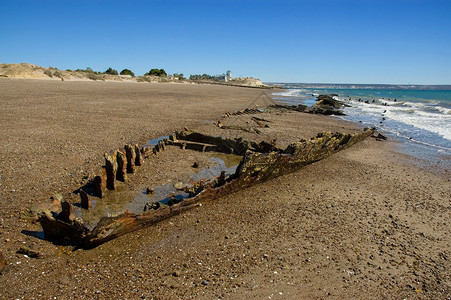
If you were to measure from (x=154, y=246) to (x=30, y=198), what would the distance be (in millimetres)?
2918

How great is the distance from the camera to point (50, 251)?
4.14 m

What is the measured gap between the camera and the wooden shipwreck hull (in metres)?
4.30

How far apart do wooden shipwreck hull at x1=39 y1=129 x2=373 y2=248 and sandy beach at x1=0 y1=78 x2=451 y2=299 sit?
175 mm

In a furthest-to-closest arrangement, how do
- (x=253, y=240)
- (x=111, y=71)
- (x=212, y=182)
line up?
(x=111, y=71)
(x=212, y=182)
(x=253, y=240)

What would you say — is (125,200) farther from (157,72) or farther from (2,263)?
(157,72)

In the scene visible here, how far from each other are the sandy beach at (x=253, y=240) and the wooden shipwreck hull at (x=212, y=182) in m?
0.18

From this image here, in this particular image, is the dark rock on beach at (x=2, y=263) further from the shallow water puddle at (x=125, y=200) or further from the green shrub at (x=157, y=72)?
the green shrub at (x=157, y=72)

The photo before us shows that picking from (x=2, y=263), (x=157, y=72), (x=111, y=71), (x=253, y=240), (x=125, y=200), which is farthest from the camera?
(x=157, y=72)


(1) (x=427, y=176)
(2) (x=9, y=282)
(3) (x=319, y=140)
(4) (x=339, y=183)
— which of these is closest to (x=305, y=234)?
(4) (x=339, y=183)

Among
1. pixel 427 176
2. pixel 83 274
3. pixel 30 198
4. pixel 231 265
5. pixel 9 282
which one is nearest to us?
pixel 9 282

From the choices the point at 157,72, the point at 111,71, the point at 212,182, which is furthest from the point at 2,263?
the point at 157,72

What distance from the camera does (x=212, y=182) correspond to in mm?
6641

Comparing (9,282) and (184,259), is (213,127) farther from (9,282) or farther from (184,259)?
(9,282)

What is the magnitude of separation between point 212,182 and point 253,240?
2144mm
